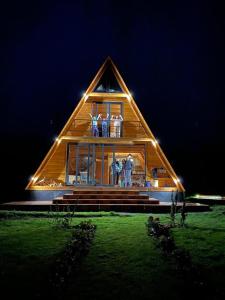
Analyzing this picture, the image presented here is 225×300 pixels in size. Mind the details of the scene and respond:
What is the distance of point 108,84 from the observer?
51.1 feet

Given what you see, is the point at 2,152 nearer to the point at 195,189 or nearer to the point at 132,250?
the point at 195,189

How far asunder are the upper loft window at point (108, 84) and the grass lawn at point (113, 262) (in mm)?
9991

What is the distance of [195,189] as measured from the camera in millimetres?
27297

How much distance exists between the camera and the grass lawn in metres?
3.06

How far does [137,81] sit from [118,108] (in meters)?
44.9

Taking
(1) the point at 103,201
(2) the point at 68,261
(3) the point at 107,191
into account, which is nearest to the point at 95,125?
(3) the point at 107,191

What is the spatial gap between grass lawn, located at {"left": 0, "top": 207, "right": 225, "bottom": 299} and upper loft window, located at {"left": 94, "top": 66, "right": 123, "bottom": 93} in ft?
32.8

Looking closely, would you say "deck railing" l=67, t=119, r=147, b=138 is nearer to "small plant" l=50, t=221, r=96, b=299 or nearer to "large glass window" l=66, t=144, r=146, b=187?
"large glass window" l=66, t=144, r=146, b=187

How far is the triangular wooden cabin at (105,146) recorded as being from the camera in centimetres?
1398

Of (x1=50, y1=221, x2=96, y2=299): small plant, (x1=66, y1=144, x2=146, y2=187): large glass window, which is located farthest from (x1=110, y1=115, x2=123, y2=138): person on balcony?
(x1=50, y1=221, x2=96, y2=299): small plant

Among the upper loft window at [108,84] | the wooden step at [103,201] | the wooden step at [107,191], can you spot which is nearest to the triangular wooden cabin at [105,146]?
the upper loft window at [108,84]

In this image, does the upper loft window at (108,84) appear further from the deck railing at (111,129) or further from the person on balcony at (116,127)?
the deck railing at (111,129)

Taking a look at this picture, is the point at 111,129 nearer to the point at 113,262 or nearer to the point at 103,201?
the point at 103,201

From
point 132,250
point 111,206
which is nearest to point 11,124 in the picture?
point 111,206
